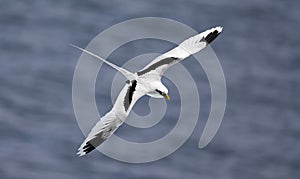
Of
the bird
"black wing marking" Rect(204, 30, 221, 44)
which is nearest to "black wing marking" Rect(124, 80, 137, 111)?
the bird

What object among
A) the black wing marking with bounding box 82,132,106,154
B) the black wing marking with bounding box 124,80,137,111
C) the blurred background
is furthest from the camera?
the blurred background

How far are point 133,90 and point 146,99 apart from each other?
485 inches

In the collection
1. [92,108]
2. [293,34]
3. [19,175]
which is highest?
[293,34]

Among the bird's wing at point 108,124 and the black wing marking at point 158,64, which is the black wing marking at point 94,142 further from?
the black wing marking at point 158,64

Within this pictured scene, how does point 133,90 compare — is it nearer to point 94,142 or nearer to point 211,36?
point 94,142

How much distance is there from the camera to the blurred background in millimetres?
36500

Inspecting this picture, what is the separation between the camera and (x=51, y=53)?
39.9 metres

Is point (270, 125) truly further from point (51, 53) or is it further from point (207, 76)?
point (51, 53)

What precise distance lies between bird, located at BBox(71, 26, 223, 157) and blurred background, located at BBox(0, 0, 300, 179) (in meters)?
8.88

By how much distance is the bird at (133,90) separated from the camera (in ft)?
81.7

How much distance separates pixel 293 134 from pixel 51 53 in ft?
30.7

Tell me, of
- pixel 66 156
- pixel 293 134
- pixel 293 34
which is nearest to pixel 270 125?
pixel 293 134

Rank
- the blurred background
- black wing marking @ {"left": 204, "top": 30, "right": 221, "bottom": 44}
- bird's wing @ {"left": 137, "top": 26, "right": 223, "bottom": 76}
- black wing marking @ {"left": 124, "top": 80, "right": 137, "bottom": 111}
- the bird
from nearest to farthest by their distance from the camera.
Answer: the bird < black wing marking @ {"left": 124, "top": 80, "right": 137, "bottom": 111} < bird's wing @ {"left": 137, "top": 26, "right": 223, "bottom": 76} < black wing marking @ {"left": 204, "top": 30, "right": 221, "bottom": 44} < the blurred background

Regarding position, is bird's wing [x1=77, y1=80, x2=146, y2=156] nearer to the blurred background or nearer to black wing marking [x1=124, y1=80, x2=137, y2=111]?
black wing marking [x1=124, y1=80, x2=137, y2=111]
